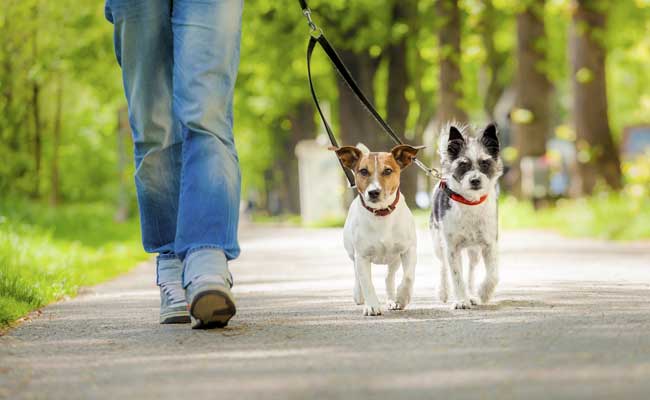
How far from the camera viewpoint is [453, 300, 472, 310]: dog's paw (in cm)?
649

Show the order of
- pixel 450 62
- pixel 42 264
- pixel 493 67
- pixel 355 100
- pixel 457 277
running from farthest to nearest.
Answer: pixel 493 67 < pixel 355 100 < pixel 450 62 < pixel 42 264 < pixel 457 277

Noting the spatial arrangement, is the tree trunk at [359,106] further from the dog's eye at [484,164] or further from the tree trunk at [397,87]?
the dog's eye at [484,164]

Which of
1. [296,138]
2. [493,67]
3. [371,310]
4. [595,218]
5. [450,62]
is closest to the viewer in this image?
[371,310]

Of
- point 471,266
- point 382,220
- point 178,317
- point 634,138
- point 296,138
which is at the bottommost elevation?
point 178,317

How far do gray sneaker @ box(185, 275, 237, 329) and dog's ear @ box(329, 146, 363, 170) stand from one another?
1507 mm

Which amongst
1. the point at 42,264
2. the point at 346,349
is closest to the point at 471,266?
the point at 346,349

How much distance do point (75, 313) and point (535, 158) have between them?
1780 centimetres

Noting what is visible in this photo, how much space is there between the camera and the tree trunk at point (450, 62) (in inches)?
989

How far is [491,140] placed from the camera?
22.8 ft

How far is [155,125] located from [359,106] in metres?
23.0

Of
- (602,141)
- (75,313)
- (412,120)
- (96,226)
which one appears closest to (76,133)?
(412,120)

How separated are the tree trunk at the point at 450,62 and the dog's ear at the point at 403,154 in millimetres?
18413

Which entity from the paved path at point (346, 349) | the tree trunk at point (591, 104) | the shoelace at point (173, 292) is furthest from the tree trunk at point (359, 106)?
the shoelace at point (173, 292)

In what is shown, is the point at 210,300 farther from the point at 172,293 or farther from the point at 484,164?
the point at 484,164
